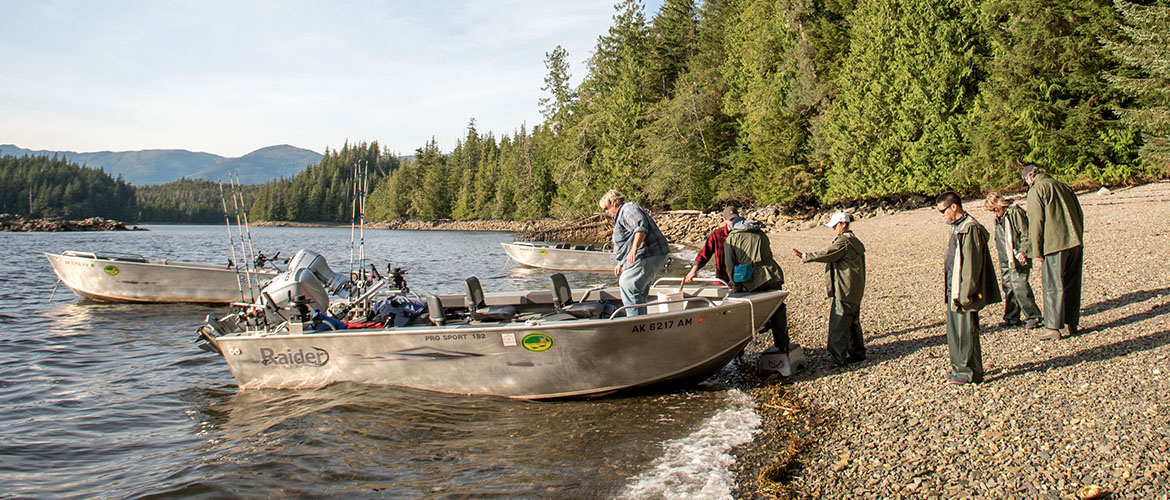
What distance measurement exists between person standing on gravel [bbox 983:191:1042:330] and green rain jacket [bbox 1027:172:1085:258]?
61cm

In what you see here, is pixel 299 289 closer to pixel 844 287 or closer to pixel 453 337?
A: pixel 453 337

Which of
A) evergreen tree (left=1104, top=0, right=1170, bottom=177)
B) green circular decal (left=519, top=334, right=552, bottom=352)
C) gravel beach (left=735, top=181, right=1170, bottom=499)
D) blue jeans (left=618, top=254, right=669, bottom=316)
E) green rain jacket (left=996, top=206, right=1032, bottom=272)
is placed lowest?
gravel beach (left=735, top=181, right=1170, bottom=499)

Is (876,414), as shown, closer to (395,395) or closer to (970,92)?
(395,395)

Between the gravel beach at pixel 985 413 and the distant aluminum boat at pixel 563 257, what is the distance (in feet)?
47.8

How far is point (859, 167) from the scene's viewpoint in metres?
34.3

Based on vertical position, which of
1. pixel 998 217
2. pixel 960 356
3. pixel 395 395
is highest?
pixel 998 217

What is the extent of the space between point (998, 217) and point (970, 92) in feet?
87.5

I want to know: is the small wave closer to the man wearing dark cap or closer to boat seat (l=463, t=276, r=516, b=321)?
the man wearing dark cap

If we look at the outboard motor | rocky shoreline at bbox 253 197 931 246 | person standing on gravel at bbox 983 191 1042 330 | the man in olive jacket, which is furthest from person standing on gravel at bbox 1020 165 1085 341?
rocky shoreline at bbox 253 197 931 246

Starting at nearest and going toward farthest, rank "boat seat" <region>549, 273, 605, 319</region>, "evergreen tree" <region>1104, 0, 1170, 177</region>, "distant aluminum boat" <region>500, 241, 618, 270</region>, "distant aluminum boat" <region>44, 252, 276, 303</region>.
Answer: "boat seat" <region>549, 273, 605, 319</region> < "distant aluminum boat" <region>44, 252, 276, 303</region> < "evergreen tree" <region>1104, 0, 1170, 177</region> < "distant aluminum boat" <region>500, 241, 618, 270</region>

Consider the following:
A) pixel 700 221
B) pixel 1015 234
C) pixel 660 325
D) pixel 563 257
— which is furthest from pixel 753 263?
pixel 700 221

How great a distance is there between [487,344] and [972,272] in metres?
4.61

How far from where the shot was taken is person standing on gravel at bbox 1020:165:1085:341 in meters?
6.71

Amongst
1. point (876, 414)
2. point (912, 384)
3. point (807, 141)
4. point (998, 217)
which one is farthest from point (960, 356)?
point (807, 141)
